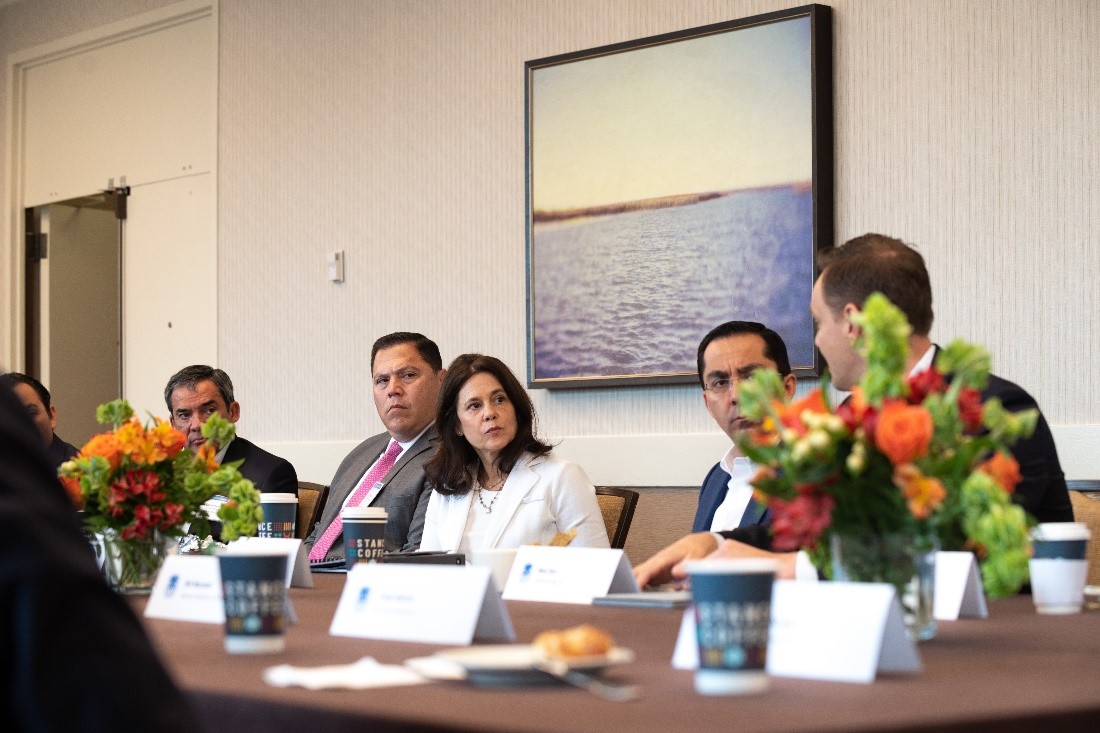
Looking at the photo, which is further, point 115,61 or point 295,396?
point 115,61

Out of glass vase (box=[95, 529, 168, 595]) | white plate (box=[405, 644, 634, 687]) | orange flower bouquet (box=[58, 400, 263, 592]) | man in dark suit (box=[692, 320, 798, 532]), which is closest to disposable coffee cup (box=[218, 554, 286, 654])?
white plate (box=[405, 644, 634, 687])

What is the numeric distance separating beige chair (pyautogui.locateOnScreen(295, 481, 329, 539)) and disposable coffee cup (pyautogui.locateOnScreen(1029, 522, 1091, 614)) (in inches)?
112

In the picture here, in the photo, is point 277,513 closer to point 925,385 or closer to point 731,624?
point 925,385

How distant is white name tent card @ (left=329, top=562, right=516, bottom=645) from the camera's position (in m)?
1.57

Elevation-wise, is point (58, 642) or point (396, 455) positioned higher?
point (58, 642)

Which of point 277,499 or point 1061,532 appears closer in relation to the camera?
point 1061,532

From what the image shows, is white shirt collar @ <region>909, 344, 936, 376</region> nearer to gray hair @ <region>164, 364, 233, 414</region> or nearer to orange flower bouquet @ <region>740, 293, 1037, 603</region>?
orange flower bouquet @ <region>740, 293, 1037, 603</region>

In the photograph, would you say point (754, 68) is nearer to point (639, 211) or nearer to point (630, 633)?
point (639, 211)

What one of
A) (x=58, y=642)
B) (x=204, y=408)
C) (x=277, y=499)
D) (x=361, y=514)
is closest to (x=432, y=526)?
(x=277, y=499)

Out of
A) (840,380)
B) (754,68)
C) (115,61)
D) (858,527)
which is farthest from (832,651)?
(115,61)

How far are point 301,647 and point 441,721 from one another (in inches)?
22.8

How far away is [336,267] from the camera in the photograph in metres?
5.68

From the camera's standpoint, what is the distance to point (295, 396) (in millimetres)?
5848

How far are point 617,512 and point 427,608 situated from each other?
2.26 m
